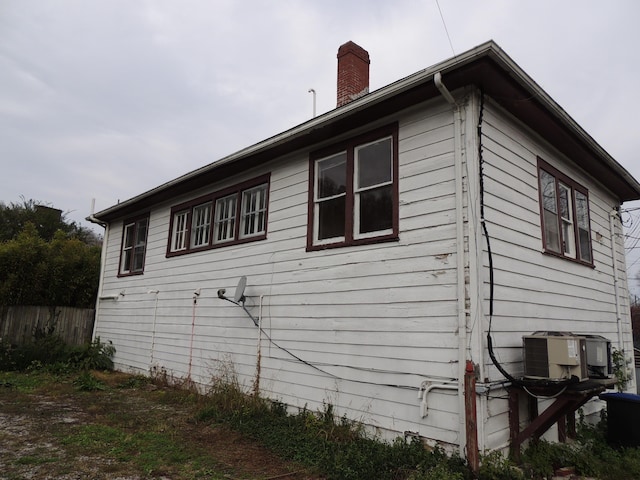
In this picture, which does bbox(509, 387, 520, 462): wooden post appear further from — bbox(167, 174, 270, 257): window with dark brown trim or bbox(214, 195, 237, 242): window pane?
bbox(214, 195, 237, 242): window pane

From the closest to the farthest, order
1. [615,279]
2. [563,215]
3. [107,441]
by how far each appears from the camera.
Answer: [107,441], [563,215], [615,279]

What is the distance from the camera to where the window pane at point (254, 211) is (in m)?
7.86

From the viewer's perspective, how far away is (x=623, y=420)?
563cm

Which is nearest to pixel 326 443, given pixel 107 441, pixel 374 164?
pixel 107 441

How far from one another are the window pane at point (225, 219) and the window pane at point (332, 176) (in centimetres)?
256

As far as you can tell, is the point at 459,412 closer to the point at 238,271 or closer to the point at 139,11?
the point at 238,271

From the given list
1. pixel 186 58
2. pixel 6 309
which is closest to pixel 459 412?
pixel 186 58

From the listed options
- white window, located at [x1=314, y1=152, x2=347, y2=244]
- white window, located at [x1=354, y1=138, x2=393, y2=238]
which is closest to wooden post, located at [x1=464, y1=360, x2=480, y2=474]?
white window, located at [x1=354, y1=138, x2=393, y2=238]

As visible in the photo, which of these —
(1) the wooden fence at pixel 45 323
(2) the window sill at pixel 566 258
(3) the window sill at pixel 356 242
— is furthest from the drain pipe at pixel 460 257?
(1) the wooden fence at pixel 45 323

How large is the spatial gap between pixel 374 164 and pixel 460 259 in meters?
2.02

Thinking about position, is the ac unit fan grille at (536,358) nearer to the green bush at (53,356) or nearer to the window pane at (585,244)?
the window pane at (585,244)

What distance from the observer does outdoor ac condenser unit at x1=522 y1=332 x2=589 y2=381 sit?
4.36m

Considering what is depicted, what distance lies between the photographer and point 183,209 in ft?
32.9

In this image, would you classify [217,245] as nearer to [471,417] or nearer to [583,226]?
[471,417]
